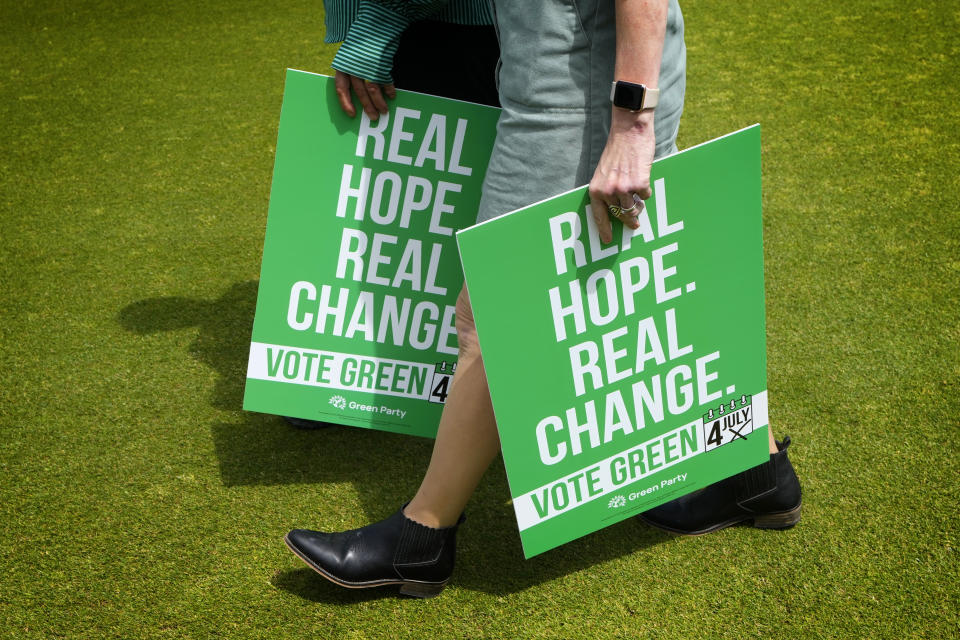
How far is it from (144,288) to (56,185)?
2.79 feet

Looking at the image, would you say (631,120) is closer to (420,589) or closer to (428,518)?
(428,518)

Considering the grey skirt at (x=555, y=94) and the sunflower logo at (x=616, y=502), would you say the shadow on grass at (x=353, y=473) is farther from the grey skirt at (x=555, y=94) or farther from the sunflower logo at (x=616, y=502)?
the grey skirt at (x=555, y=94)

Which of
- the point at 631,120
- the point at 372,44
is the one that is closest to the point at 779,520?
the point at 631,120

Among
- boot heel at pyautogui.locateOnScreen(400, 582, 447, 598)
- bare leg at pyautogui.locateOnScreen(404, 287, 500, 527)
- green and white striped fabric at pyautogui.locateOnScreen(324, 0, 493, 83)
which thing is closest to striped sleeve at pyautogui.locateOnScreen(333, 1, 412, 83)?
green and white striped fabric at pyautogui.locateOnScreen(324, 0, 493, 83)

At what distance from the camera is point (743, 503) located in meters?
1.65

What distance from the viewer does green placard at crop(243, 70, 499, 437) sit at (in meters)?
1.64

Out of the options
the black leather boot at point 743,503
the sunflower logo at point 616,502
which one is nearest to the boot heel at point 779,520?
the black leather boot at point 743,503

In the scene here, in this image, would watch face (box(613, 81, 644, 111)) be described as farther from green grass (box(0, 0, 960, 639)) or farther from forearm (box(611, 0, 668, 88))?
green grass (box(0, 0, 960, 639))

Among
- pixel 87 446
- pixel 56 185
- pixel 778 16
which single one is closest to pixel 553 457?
pixel 87 446

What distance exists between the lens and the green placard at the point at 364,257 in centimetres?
164

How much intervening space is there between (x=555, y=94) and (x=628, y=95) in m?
0.11

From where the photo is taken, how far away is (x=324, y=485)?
184 centimetres

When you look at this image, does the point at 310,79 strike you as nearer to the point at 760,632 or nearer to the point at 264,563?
the point at 264,563

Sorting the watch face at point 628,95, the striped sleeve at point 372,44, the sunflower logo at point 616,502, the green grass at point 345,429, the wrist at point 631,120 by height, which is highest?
the watch face at point 628,95
